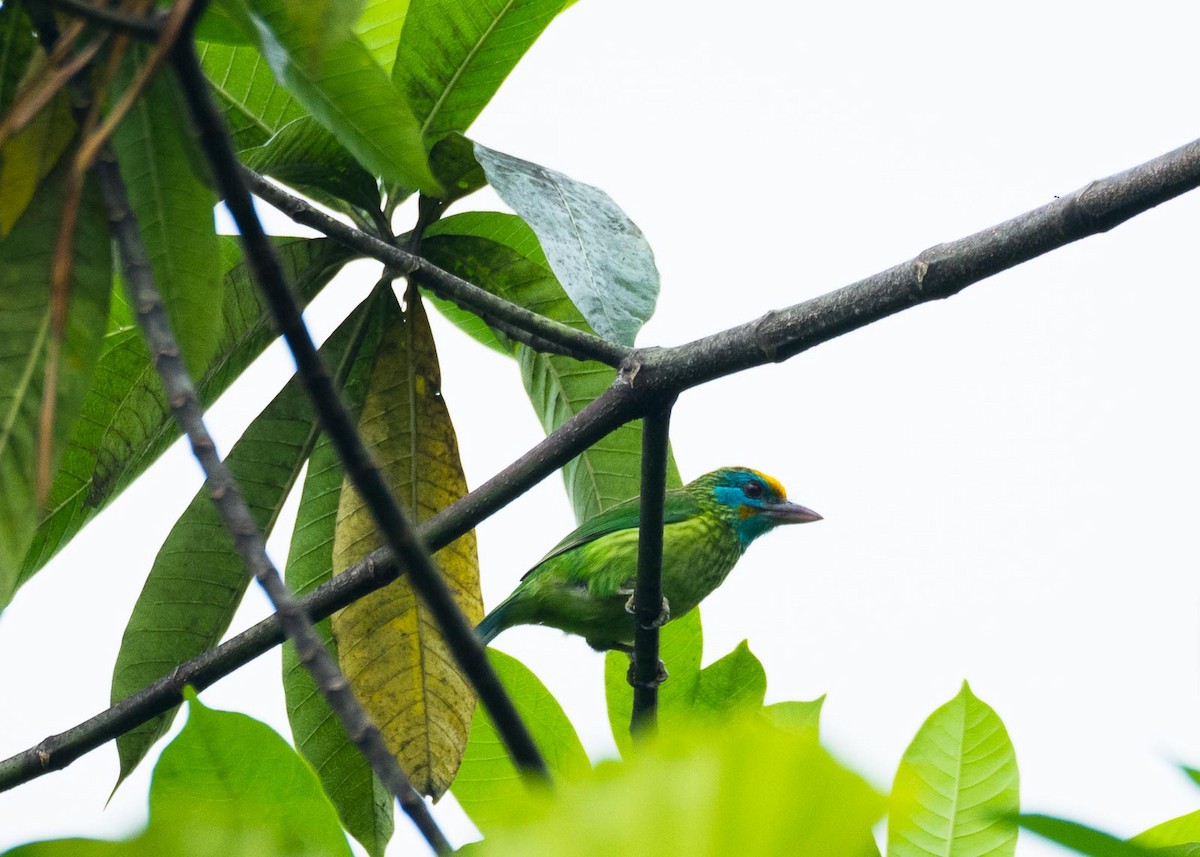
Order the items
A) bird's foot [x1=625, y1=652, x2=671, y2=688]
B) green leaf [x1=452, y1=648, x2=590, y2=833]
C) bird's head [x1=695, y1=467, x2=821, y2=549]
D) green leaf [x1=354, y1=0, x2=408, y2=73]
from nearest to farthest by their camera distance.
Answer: green leaf [x1=452, y1=648, x2=590, y2=833], bird's foot [x1=625, y1=652, x2=671, y2=688], green leaf [x1=354, y1=0, x2=408, y2=73], bird's head [x1=695, y1=467, x2=821, y2=549]

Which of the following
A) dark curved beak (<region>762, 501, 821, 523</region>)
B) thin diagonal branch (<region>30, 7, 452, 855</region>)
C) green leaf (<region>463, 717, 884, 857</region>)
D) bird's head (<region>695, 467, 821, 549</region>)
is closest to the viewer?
green leaf (<region>463, 717, 884, 857</region>)

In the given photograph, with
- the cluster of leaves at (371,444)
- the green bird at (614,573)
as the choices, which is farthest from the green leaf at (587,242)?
the green bird at (614,573)

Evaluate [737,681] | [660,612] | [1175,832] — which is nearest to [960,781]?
[1175,832]

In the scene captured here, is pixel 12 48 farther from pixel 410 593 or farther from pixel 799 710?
pixel 799 710

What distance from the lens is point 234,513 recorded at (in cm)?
106

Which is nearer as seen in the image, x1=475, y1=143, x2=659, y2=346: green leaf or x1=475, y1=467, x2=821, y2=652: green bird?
x1=475, y1=143, x2=659, y2=346: green leaf

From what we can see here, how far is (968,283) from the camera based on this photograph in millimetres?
1777

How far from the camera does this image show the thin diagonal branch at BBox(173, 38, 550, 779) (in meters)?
0.91

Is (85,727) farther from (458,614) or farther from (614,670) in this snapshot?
(458,614)

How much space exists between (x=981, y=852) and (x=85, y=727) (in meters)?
1.52

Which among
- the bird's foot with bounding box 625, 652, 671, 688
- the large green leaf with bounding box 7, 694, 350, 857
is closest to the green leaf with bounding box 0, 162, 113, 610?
the large green leaf with bounding box 7, 694, 350, 857

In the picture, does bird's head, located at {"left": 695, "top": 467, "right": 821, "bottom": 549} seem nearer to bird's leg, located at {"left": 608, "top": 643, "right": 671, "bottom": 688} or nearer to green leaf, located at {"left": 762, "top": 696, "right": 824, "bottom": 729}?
bird's leg, located at {"left": 608, "top": 643, "right": 671, "bottom": 688}

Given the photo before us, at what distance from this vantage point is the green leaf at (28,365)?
1616 mm

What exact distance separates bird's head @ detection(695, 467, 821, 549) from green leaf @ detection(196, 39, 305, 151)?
2.60m
